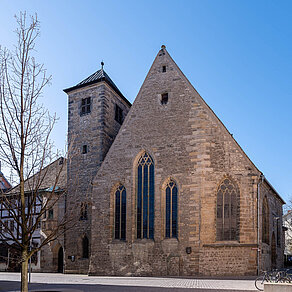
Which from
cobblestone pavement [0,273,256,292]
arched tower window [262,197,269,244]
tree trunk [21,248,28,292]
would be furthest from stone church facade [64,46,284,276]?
tree trunk [21,248,28,292]

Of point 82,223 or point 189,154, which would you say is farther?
point 82,223

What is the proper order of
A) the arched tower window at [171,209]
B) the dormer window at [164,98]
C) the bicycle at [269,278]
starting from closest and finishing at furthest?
the bicycle at [269,278] → the arched tower window at [171,209] → the dormer window at [164,98]

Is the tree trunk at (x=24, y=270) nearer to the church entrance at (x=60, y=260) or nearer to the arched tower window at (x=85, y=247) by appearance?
the arched tower window at (x=85, y=247)

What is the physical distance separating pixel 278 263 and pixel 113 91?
17306 millimetres

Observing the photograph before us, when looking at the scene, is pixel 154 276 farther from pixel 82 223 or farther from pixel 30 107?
pixel 30 107

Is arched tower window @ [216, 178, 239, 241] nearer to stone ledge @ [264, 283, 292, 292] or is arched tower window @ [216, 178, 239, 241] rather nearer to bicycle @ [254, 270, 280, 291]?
bicycle @ [254, 270, 280, 291]

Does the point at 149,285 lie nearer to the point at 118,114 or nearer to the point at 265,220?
the point at 265,220

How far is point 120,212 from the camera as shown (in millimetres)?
23000

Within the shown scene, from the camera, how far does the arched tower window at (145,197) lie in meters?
22.0

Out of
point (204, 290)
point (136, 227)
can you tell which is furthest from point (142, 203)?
point (204, 290)

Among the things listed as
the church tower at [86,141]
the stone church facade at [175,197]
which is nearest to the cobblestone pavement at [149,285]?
the stone church facade at [175,197]

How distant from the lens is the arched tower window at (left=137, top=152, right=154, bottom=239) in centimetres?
2203

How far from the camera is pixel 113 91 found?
29156 mm

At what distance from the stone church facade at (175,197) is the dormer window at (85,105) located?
5.42 m
